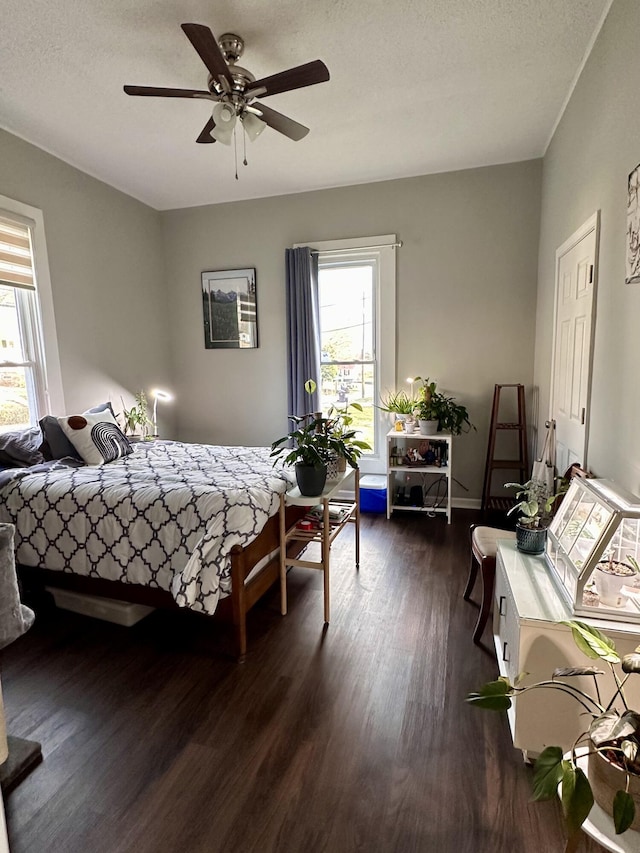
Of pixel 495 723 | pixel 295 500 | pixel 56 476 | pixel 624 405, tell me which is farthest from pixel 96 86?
pixel 495 723

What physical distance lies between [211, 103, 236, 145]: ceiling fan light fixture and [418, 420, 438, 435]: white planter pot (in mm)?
2537

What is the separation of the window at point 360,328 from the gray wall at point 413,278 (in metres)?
0.12

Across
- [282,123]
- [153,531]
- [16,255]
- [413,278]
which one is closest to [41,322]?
[16,255]

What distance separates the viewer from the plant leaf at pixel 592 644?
43.2 inches

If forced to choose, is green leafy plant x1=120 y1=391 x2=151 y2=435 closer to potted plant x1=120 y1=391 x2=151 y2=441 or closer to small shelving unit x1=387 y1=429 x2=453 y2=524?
potted plant x1=120 y1=391 x2=151 y2=441

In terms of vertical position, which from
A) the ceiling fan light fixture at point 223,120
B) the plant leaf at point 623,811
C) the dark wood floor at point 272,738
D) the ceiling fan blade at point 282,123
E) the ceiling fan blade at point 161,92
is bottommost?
the dark wood floor at point 272,738

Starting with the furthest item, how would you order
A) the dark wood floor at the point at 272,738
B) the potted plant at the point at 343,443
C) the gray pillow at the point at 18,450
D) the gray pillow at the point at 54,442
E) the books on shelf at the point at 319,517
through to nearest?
the gray pillow at the point at 54,442 < the gray pillow at the point at 18,450 < the books on shelf at the point at 319,517 < the potted plant at the point at 343,443 < the dark wood floor at the point at 272,738

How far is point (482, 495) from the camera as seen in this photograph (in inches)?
161

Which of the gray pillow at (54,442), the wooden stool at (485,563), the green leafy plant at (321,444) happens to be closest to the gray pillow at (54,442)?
the gray pillow at (54,442)

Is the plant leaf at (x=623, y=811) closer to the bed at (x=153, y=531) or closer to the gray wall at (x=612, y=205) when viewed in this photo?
the gray wall at (x=612, y=205)

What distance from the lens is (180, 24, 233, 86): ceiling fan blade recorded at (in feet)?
5.74

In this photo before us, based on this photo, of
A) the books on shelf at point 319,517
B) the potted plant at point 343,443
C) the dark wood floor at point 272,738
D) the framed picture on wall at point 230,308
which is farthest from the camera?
the framed picture on wall at point 230,308

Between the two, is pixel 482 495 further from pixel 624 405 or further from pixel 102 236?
pixel 102 236

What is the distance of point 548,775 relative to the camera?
943 millimetres
